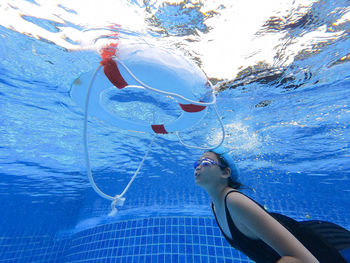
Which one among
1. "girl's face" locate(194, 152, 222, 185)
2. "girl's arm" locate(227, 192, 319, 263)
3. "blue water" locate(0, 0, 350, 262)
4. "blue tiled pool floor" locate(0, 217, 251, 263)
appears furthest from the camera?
"blue tiled pool floor" locate(0, 217, 251, 263)

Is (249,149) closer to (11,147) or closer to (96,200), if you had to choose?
(11,147)

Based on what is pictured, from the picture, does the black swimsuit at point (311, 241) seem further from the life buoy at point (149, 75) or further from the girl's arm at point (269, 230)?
the life buoy at point (149, 75)

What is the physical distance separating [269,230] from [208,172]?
1080 mm

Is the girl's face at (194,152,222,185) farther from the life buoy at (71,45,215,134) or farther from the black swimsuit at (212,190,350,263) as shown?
the life buoy at (71,45,215,134)

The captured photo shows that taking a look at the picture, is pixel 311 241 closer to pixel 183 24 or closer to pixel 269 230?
pixel 269 230

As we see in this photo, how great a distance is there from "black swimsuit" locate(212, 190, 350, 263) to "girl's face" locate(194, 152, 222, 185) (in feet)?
1.89

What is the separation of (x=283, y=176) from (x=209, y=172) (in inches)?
570

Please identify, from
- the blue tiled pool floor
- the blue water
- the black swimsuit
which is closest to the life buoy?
the blue water

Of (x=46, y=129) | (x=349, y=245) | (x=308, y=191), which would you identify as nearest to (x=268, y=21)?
(x=349, y=245)

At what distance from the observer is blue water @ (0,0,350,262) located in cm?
410

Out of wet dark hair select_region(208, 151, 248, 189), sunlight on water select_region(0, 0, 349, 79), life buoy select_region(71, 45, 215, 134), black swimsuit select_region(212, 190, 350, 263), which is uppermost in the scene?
sunlight on water select_region(0, 0, 349, 79)

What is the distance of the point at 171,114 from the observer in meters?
7.87

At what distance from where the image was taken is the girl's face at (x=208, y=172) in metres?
2.71

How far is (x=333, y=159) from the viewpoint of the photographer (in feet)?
39.5
